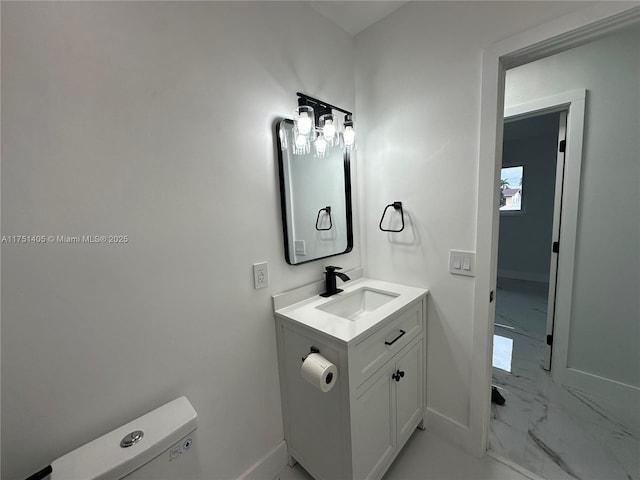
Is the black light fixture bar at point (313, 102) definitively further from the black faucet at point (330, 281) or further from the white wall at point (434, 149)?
the black faucet at point (330, 281)

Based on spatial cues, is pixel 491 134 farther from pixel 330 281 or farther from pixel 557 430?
pixel 557 430

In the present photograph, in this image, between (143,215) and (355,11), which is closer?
(143,215)

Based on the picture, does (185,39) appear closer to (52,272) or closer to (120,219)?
(120,219)

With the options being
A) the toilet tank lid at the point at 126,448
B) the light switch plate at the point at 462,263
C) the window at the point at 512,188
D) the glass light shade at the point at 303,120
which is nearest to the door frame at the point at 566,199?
the light switch plate at the point at 462,263

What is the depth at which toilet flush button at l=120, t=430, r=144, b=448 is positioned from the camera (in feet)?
2.81

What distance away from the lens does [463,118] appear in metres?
1.40

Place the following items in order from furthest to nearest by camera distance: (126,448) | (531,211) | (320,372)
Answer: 1. (531,211)
2. (320,372)
3. (126,448)

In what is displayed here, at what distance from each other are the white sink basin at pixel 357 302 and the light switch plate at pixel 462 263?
1.16 feet

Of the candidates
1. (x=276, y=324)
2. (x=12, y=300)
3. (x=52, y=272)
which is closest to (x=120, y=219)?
(x=52, y=272)

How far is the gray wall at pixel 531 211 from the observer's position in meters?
4.39

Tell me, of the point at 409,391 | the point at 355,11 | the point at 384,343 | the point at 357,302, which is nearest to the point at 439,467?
the point at 409,391

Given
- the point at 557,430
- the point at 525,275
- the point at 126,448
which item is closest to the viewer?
the point at 126,448

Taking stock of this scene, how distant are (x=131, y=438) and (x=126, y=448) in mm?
37

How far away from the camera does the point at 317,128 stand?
4.95 ft
